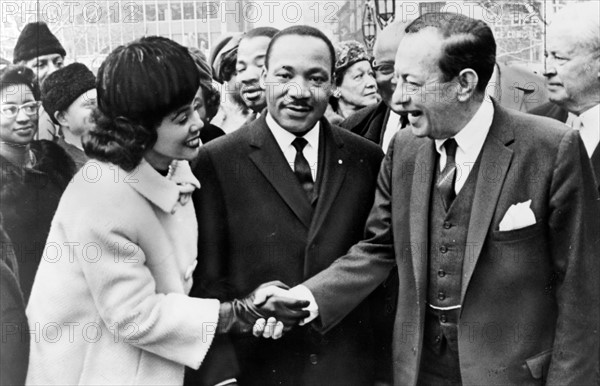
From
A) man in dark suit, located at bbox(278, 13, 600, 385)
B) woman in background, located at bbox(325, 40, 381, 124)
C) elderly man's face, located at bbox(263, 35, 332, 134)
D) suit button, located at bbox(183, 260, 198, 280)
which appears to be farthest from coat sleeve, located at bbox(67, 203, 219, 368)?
woman in background, located at bbox(325, 40, 381, 124)

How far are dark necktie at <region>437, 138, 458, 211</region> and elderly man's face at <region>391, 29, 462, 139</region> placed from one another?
47mm

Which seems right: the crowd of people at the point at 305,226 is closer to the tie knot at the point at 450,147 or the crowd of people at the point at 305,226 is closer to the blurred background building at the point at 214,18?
the tie knot at the point at 450,147

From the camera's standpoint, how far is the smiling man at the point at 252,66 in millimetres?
3750

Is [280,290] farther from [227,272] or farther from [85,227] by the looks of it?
[85,227]

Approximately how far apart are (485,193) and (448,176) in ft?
0.60

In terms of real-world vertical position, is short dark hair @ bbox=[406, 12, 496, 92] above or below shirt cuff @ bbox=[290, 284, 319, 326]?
above

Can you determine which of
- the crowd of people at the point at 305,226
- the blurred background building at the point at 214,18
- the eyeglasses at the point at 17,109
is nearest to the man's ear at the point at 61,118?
the crowd of people at the point at 305,226

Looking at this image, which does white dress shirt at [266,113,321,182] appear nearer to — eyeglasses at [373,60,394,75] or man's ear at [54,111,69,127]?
eyeglasses at [373,60,394,75]

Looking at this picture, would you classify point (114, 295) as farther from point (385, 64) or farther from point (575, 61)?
point (575, 61)

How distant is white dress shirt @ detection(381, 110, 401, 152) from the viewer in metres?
3.75

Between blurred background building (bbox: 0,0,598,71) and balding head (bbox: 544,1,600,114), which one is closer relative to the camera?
balding head (bbox: 544,1,600,114)

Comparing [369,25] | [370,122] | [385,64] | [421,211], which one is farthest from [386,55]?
[421,211]

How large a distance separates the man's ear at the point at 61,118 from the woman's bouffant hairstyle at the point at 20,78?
152mm

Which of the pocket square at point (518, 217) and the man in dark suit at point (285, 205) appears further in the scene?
the man in dark suit at point (285, 205)
